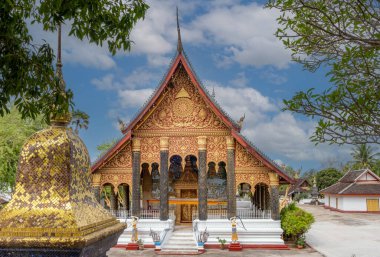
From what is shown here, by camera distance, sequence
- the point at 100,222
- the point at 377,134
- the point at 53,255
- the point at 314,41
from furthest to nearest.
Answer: the point at 314,41 → the point at 377,134 → the point at 100,222 → the point at 53,255

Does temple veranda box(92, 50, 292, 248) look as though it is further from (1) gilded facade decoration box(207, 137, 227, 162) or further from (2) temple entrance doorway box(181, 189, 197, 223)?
(2) temple entrance doorway box(181, 189, 197, 223)

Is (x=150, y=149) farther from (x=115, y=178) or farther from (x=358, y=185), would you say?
(x=358, y=185)

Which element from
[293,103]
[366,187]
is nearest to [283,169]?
[293,103]

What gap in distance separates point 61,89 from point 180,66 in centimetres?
1383

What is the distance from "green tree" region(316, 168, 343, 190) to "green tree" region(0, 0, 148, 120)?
50581 millimetres

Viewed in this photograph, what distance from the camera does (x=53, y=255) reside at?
5.77 ft

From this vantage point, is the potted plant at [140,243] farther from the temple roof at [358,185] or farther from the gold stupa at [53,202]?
the temple roof at [358,185]

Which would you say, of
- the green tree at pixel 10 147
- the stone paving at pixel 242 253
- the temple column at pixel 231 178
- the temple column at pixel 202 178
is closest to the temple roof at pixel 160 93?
the temple column at pixel 231 178

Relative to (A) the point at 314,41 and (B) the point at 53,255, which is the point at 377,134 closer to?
(A) the point at 314,41

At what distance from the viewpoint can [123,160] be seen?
52.4 ft

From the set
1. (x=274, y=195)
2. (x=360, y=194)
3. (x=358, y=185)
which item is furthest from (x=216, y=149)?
(x=358, y=185)

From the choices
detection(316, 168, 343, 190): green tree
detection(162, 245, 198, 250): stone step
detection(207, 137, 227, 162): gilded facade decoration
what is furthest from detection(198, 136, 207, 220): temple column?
detection(316, 168, 343, 190): green tree

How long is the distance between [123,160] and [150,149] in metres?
1.29

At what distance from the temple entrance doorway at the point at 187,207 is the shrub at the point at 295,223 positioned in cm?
456
